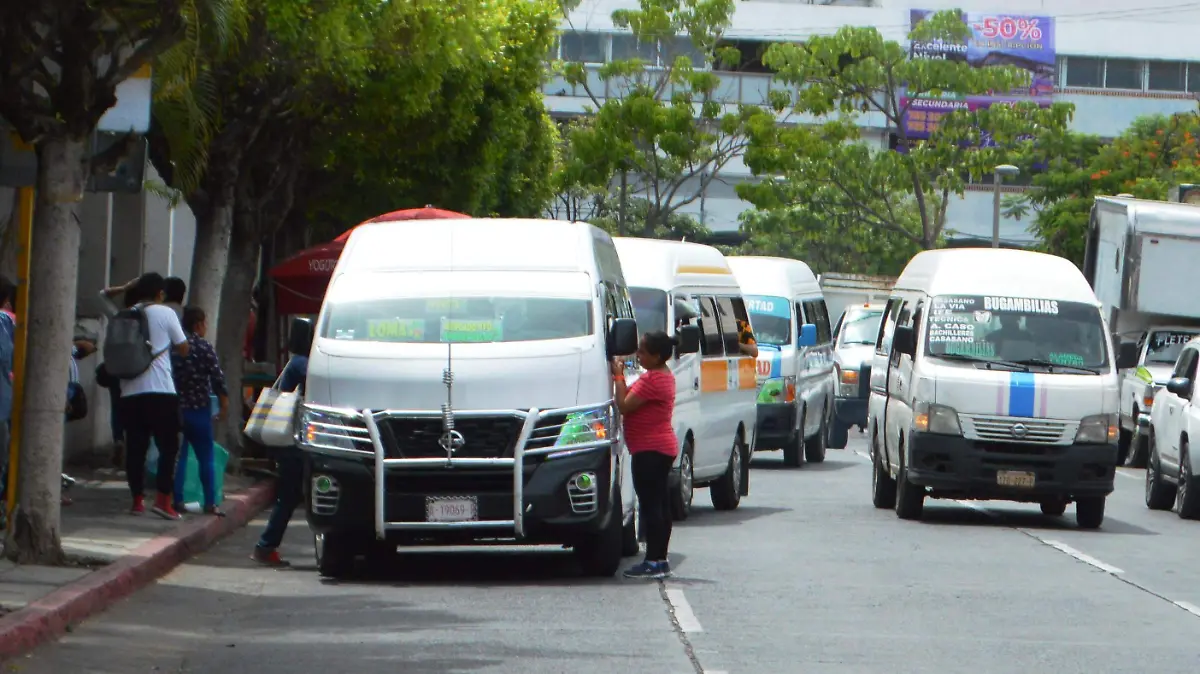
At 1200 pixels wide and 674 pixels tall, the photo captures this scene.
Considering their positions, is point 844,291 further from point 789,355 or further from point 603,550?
point 603,550

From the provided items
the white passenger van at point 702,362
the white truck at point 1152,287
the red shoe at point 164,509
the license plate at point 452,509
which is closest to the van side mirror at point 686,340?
the white passenger van at point 702,362

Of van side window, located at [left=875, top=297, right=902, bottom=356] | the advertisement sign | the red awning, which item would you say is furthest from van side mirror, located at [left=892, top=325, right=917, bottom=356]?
the advertisement sign

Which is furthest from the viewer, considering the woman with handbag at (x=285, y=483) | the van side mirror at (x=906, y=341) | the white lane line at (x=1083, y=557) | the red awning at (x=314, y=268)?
the red awning at (x=314, y=268)

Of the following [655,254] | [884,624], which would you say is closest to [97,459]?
[655,254]

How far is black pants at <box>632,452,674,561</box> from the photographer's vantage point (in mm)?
12414

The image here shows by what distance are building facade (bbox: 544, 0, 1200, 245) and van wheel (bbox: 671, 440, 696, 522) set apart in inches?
2250

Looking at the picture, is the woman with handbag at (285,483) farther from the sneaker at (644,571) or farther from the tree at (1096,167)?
the tree at (1096,167)

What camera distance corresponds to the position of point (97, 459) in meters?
21.0

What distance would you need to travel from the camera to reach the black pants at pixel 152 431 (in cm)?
1468

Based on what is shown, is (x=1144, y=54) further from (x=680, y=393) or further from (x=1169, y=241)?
(x=680, y=393)

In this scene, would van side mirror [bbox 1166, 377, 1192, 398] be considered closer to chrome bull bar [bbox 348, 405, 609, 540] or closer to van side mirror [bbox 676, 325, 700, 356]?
van side mirror [bbox 676, 325, 700, 356]

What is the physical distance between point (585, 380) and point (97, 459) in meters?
10.1

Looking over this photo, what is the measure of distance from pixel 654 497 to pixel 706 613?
1490 millimetres

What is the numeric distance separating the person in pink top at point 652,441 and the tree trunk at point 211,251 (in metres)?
7.75
